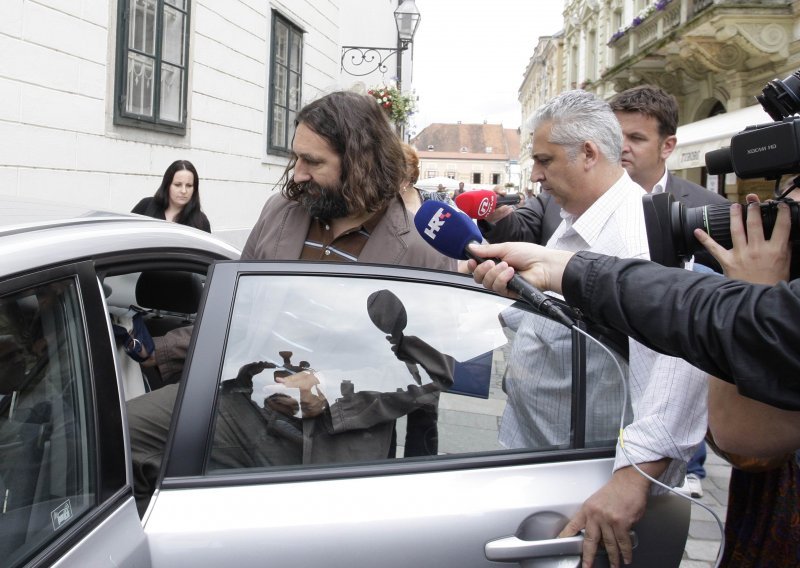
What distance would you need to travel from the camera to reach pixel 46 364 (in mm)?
1451

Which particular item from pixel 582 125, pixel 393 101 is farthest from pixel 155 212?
pixel 393 101

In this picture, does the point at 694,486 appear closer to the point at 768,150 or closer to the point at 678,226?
the point at 678,226

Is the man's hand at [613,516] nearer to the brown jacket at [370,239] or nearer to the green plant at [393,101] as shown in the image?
the brown jacket at [370,239]

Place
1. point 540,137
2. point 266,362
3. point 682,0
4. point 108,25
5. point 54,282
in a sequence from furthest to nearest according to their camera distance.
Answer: point 682,0
point 108,25
point 540,137
point 266,362
point 54,282

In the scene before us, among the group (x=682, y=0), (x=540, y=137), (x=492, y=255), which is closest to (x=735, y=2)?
(x=682, y=0)

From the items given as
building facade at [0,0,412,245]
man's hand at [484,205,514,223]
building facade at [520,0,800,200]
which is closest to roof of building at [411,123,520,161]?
building facade at [520,0,800,200]

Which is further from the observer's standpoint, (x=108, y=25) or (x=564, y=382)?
(x=108, y=25)

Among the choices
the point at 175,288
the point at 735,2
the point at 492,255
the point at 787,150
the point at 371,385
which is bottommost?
the point at 371,385

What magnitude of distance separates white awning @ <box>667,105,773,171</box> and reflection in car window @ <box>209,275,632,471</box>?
9.10m

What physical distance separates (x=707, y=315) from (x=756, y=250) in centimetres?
25

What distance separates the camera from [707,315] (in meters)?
1.15

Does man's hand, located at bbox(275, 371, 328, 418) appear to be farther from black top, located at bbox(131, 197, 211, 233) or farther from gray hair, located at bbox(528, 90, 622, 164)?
black top, located at bbox(131, 197, 211, 233)

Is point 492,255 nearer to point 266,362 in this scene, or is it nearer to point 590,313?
point 590,313

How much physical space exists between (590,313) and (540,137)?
1183mm
